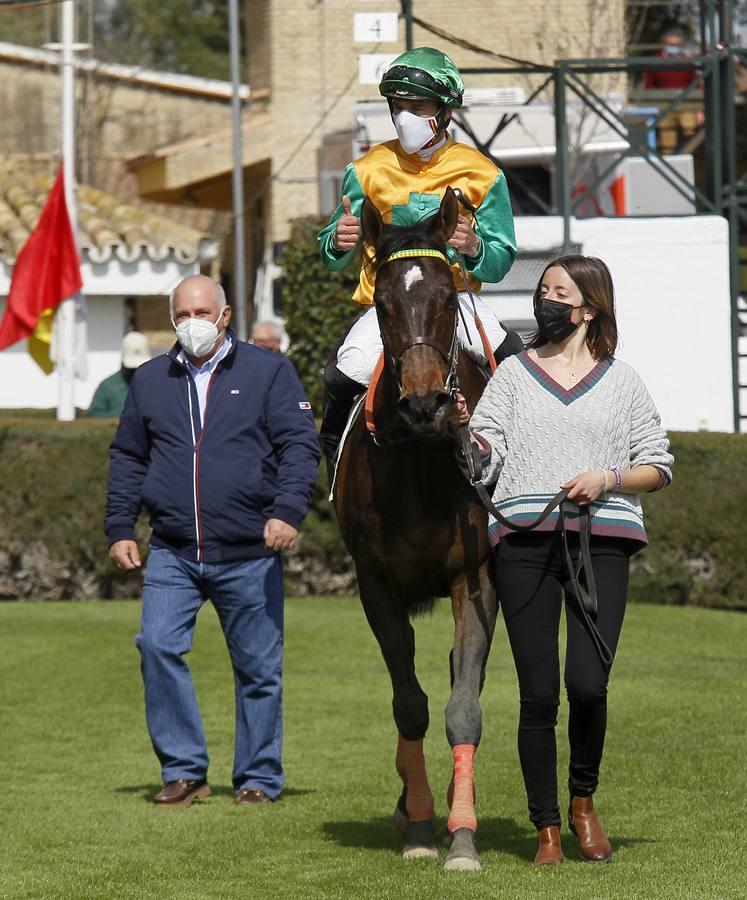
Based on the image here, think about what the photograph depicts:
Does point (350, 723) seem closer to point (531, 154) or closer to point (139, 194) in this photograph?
point (531, 154)

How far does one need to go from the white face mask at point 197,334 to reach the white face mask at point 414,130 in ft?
4.65

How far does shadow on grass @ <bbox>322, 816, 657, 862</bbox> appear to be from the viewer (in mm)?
6629

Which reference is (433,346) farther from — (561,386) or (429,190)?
(429,190)

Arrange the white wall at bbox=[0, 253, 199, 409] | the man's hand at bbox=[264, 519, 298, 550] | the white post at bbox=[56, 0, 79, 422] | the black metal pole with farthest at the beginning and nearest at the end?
the white wall at bbox=[0, 253, 199, 409] → the white post at bbox=[56, 0, 79, 422] → the black metal pole → the man's hand at bbox=[264, 519, 298, 550]

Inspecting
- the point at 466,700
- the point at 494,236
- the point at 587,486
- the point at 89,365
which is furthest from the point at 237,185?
the point at 587,486

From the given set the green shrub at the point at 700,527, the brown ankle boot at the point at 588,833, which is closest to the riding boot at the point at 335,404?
the brown ankle boot at the point at 588,833

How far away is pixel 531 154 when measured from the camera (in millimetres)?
21344

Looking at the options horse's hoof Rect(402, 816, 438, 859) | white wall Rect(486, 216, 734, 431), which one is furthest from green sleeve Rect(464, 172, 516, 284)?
white wall Rect(486, 216, 734, 431)

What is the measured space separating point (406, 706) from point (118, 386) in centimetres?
1013

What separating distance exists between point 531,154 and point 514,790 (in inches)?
562

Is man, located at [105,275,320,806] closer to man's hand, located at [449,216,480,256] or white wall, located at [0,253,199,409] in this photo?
man's hand, located at [449,216,480,256]

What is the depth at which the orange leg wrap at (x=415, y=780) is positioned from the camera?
6.66m

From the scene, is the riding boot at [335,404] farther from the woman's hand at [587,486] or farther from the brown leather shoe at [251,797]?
the brown leather shoe at [251,797]

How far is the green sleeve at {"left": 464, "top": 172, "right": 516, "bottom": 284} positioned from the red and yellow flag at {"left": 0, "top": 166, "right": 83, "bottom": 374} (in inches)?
478
